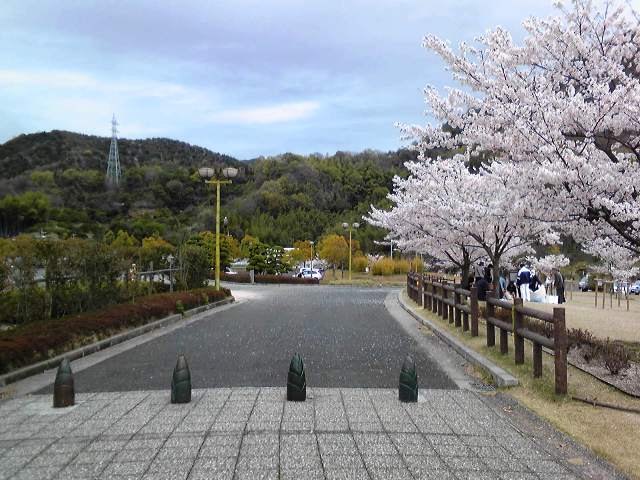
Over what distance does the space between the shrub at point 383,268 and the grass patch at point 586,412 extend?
51.3 m

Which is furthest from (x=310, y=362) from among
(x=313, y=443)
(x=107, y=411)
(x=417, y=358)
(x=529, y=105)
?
(x=529, y=105)

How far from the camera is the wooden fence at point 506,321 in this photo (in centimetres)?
657

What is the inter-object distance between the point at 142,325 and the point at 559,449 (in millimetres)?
10351

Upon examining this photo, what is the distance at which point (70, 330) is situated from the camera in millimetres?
10117

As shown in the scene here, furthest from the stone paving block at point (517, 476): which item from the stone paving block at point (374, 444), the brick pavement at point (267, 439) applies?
the stone paving block at point (374, 444)

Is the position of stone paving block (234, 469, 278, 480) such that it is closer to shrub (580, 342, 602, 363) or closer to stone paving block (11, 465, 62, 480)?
stone paving block (11, 465, 62, 480)

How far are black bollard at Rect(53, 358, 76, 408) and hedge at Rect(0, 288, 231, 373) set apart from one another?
2.02m

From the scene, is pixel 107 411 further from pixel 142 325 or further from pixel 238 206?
pixel 238 206

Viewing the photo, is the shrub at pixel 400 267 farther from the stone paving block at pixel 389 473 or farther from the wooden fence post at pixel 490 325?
the stone paving block at pixel 389 473

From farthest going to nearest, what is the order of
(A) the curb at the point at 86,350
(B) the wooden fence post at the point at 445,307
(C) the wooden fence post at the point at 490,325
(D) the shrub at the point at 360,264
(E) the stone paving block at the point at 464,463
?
(D) the shrub at the point at 360,264
(B) the wooden fence post at the point at 445,307
(C) the wooden fence post at the point at 490,325
(A) the curb at the point at 86,350
(E) the stone paving block at the point at 464,463

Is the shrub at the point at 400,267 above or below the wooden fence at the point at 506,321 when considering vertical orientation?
below

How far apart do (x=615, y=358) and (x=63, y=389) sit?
22.9ft

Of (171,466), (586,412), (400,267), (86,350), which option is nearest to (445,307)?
(86,350)

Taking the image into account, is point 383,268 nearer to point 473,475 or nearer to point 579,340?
point 579,340
